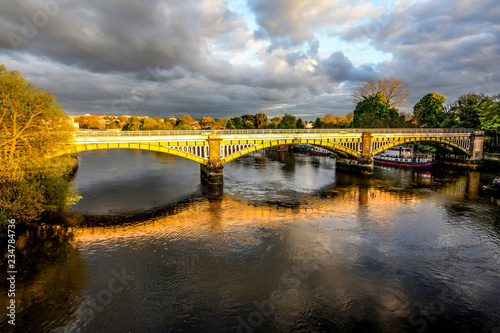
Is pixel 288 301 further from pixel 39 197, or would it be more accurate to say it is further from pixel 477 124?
pixel 477 124

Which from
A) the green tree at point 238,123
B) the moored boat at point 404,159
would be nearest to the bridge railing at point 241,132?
the moored boat at point 404,159

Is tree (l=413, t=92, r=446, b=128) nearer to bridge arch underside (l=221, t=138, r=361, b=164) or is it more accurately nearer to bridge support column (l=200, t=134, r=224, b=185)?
bridge arch underside (l=221, t=138, r=361, b=164)

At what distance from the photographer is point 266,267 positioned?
2122cm

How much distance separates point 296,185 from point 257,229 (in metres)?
25.1

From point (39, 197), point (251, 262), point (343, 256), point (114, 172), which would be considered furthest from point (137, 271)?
point (114, 172)

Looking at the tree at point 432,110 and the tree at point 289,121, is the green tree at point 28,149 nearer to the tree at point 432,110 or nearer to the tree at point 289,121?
the tree at point 432,110

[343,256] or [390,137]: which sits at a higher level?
[390,137]

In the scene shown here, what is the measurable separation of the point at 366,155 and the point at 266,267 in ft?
167

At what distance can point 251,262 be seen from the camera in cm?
2197

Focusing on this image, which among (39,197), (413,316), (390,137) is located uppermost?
(390,137)

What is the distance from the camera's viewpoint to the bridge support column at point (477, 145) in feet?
243

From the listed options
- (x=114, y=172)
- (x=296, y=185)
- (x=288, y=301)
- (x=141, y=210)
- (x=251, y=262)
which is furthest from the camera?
(x=114, y=172)

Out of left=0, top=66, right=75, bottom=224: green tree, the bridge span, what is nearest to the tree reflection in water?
left=0, top=66, right=75, bottom=224: green tree

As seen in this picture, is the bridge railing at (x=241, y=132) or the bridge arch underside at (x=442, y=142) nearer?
the bridge railing at (x=241, y=132)
